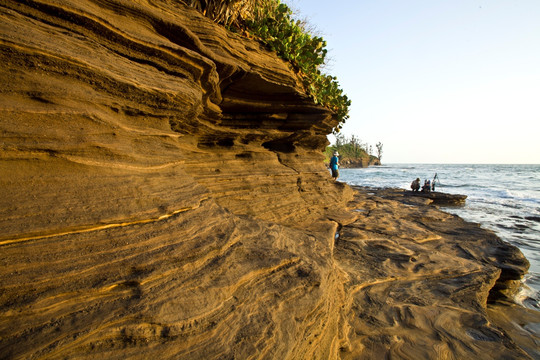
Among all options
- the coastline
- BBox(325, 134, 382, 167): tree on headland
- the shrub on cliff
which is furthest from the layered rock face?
BBox(325, 134, 382, 167): tree on headland

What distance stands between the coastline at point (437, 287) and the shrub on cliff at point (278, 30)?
13.8 ft

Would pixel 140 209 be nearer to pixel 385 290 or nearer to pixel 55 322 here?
pixel 55 322

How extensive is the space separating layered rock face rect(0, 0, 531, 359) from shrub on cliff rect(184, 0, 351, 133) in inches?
23.7

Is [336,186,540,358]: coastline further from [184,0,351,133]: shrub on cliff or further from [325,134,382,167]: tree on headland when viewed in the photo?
[325,134,382,167]: tree on headland

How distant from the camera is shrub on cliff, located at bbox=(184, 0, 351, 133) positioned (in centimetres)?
498

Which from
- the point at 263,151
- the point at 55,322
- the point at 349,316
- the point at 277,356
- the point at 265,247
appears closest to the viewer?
the point at 55,322

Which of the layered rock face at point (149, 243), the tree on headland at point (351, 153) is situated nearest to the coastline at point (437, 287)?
the layered rock face at point (149, 243)

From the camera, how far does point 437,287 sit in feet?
14.7

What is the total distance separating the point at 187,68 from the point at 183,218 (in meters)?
2.25

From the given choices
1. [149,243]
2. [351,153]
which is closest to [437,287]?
[149,243]

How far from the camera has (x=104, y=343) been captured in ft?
5.74

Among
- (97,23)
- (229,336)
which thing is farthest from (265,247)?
(97,23)

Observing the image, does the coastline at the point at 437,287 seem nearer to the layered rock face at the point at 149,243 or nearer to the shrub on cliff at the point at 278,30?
the layered rock face at the point at 149,243

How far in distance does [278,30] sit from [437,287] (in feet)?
21.0
